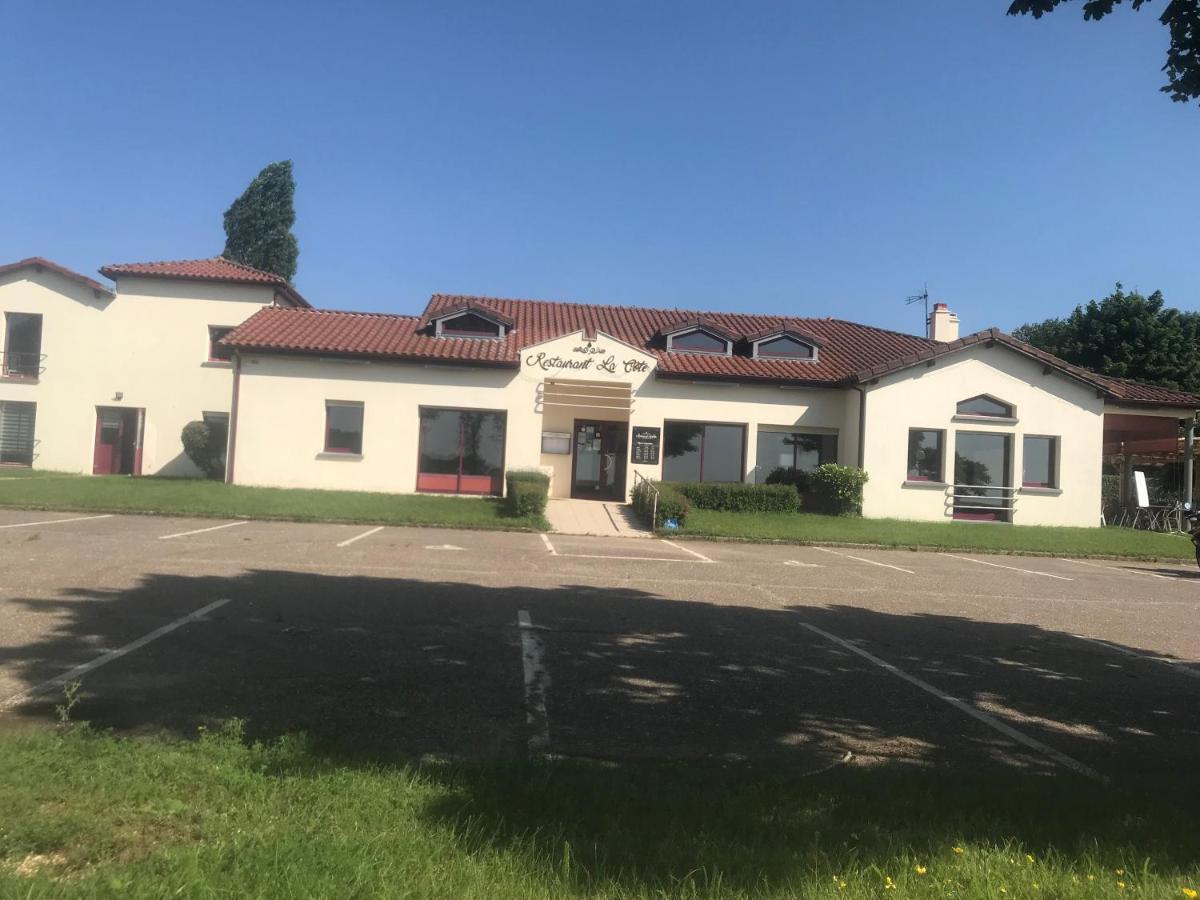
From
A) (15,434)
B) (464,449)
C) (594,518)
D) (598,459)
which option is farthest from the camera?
(15,434)

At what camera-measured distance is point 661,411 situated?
23.8m

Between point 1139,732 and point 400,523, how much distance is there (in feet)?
47.3

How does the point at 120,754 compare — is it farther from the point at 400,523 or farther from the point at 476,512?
the point at 476,512

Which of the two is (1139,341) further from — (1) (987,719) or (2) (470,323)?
(1) (987,719)

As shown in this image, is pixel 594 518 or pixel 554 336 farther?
pixel 554 336

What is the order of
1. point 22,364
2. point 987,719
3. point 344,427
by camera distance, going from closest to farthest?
point 987,719 < point 344,427 < point 22,364

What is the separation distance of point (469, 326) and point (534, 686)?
20.0 m

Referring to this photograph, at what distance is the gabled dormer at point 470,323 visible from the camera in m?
24.8

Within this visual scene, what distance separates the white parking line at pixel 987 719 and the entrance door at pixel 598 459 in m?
16.7

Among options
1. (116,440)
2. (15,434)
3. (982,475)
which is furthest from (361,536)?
(15,434)

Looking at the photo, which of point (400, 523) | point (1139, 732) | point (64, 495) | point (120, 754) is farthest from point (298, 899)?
point (64, 495)

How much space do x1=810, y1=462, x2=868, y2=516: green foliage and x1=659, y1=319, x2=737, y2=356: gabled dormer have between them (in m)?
4.93

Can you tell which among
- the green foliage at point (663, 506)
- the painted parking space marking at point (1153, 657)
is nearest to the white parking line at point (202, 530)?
the green foliage at point (663, 506)

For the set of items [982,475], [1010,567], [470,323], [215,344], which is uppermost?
[470,323]
